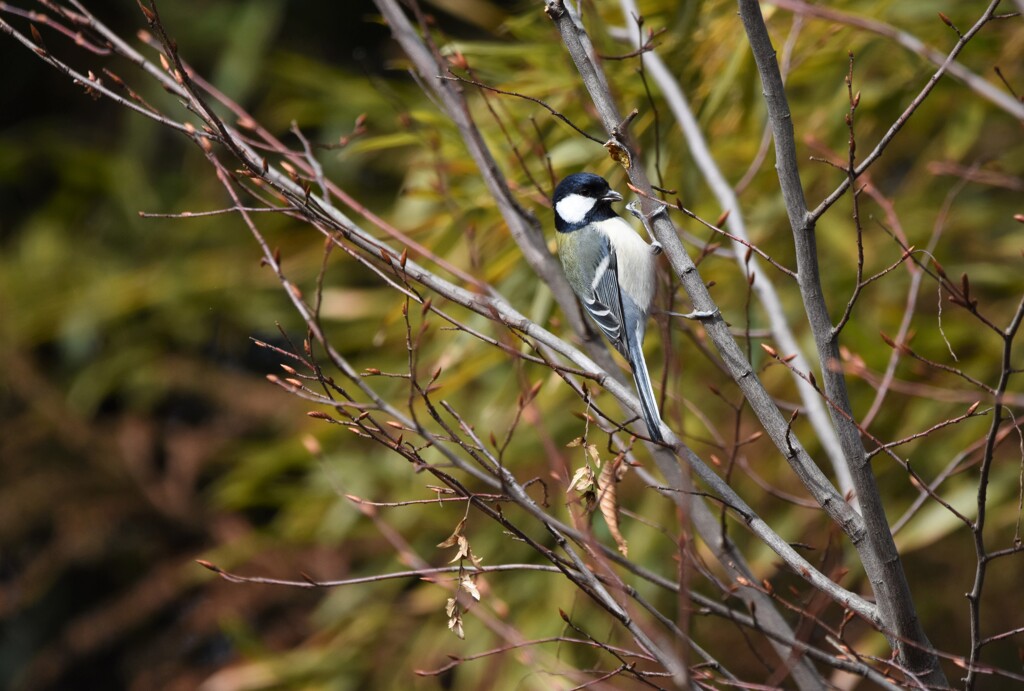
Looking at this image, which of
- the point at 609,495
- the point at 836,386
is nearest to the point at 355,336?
the point at 609,495

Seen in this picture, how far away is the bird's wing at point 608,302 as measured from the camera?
1.91 metres

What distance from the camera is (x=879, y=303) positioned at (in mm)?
2891

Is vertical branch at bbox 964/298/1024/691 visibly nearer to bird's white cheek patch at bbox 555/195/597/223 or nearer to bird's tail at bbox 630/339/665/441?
bird's tail at bbox 630/339/665/441

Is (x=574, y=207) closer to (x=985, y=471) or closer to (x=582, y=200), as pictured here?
(x=582, y=200)

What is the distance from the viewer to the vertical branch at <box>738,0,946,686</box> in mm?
1065

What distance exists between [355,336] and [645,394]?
229 centimetres

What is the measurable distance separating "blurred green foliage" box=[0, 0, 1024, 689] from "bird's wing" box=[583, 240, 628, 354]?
132 mm

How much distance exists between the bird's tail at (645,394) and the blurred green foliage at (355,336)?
13 cm

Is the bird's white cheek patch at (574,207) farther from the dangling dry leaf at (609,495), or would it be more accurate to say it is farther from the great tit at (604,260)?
the dangling dry leaf at (609,495)

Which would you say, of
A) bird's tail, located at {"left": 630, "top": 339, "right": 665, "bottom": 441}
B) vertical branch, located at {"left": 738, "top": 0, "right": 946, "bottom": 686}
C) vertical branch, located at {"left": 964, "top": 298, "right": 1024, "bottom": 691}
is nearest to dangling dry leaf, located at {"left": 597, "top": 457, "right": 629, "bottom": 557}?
bird's tail, located at {"left": 630, "top": 339, "right": 665, "bottom": 441}

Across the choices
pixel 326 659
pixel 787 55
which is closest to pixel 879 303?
pixel 787 55

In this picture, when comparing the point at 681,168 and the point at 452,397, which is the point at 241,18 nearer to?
the point at 452,397

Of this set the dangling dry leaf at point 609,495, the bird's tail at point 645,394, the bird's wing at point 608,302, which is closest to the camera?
the dangling dry leaf at point 609,495

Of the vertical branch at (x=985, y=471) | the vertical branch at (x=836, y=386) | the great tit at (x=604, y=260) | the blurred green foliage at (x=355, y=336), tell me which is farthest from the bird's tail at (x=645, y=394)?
the vertical branch at (x=985, y=471)
